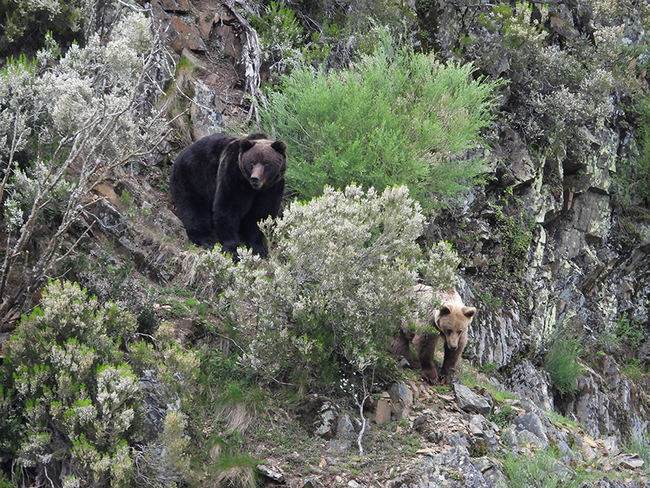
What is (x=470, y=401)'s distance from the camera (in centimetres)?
710

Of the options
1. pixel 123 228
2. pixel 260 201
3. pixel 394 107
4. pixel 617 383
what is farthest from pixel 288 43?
pixel 617 383

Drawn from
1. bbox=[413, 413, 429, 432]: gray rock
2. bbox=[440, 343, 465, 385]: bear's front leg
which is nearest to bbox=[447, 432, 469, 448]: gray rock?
bbox=[413, 413, 429, 432]: gray rock

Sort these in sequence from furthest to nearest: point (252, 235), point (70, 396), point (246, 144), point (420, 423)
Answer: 1. point (252, 235)
2. point (246, 144)
3. point (420, 423)
4. point (70, 396)

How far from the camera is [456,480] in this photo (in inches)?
234

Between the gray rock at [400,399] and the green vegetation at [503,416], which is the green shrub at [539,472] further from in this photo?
the gray rock at [400,399]

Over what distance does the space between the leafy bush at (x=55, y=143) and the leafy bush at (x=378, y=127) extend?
88.8 inches

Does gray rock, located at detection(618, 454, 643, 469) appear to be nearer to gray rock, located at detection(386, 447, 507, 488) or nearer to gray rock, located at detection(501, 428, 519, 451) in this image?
gray rock, located at detection(501, 428, 519, 451)

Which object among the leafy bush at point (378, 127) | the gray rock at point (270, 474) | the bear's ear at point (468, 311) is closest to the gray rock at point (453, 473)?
the gray rock at point (270, 474)

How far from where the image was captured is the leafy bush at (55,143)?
5.94 meters

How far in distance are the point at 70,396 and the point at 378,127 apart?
523 centimetres

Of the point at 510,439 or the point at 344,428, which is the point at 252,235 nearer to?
the point at 344,428

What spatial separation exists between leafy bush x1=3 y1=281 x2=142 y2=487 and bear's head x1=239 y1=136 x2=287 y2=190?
2.72 m

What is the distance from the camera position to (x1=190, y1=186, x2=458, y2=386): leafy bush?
6.35 metres

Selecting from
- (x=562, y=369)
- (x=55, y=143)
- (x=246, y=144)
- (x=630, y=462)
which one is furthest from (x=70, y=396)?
(x=562, y=369)
